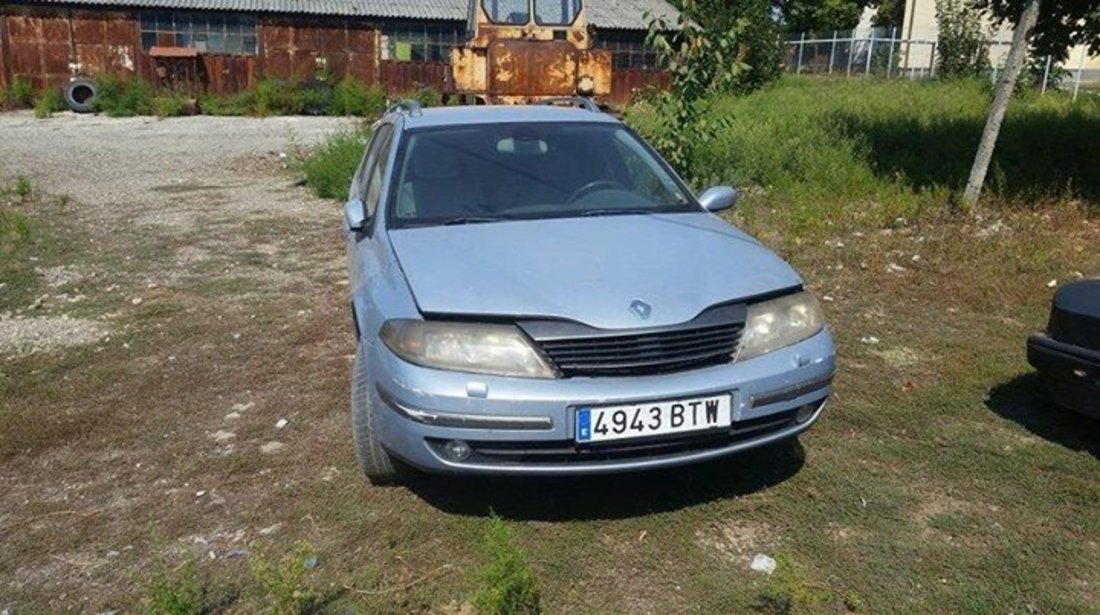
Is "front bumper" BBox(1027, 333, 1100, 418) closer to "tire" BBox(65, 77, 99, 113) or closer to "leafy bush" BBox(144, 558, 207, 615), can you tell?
"leafy bush" BBox(144, 558, 207, 615)

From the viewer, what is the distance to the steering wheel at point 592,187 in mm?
4242

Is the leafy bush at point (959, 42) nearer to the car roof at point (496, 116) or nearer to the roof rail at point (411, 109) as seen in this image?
the car roof at point (496, 116)

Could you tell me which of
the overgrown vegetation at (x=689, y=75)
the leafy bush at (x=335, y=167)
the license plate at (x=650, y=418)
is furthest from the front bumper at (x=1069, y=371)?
the leafy bush at (x=335, y=167)

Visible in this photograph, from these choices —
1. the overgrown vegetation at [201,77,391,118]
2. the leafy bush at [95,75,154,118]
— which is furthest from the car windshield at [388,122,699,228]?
the leafy bush at [95,75,154,118]

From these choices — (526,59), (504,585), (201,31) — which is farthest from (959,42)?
(504,585)

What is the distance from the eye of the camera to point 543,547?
3.16m

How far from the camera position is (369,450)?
347cm

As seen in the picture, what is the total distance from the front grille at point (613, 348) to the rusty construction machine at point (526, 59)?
8338mm

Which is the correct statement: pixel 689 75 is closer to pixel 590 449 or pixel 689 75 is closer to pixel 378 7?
pixel 590 449

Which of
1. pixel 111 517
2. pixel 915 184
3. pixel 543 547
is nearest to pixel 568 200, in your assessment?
pixel 543 547

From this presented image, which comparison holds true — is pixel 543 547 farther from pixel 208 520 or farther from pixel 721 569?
pixel 208 520

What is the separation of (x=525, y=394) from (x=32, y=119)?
24.0 meters

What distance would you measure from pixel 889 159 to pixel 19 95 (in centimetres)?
2391

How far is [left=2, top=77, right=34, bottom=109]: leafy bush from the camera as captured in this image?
24750 millimetres
